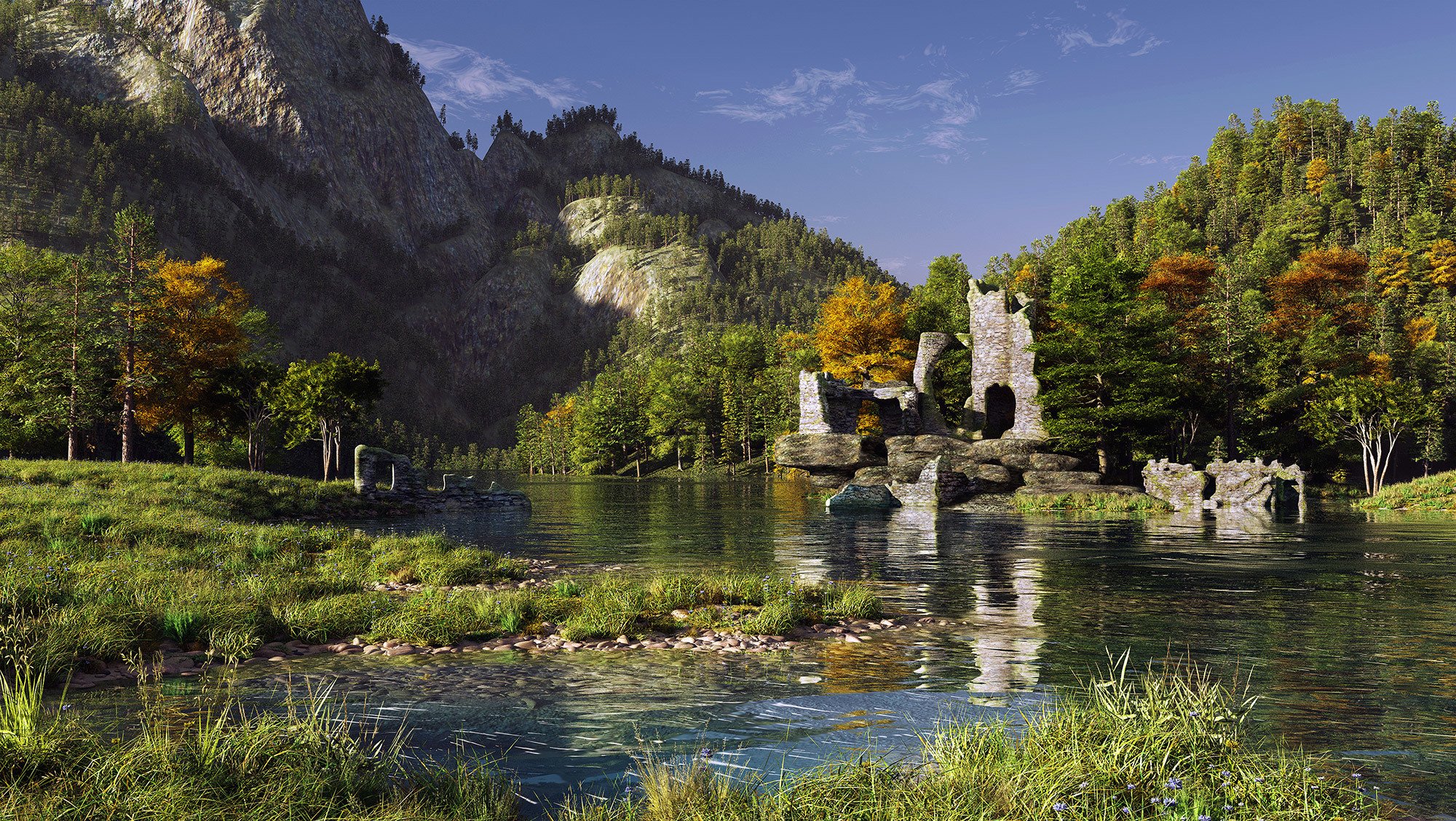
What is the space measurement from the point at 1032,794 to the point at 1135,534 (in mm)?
30036

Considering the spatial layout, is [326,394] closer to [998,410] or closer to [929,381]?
[929,381]

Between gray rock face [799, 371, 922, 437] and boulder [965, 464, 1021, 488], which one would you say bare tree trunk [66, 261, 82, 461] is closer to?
gray rock face [799, 371, 922, 437]

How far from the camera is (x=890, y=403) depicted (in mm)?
61719

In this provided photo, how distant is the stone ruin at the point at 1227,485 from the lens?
45719mm

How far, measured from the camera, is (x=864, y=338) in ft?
255

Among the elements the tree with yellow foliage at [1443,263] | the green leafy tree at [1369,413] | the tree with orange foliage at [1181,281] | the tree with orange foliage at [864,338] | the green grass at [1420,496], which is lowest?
the green grass at [1420,496]

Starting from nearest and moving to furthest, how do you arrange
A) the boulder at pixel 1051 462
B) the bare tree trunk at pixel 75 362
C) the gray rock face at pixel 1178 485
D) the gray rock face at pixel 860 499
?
the bare tree trunk at pixel 75 362
the gray rock face at pixel 1178 485
the gray rock face at pixel 860 499
the boulder at pixel 1051 462

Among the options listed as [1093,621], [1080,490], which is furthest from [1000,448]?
[1093,621]

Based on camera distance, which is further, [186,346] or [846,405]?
[846,405]

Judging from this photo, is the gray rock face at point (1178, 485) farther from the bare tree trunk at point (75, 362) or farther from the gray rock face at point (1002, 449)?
the bare tree trunk at point (75, 362)

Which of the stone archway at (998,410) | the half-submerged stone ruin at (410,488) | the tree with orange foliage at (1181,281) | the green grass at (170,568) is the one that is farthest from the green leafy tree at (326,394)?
the tree with orange foliage at (1181,281)

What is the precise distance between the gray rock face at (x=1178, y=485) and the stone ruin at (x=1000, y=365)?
10.9 meters

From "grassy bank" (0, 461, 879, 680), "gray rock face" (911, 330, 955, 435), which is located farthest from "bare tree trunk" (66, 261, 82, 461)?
"gray rock face" (911, 330, 955, 435)

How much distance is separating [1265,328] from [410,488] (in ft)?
238
